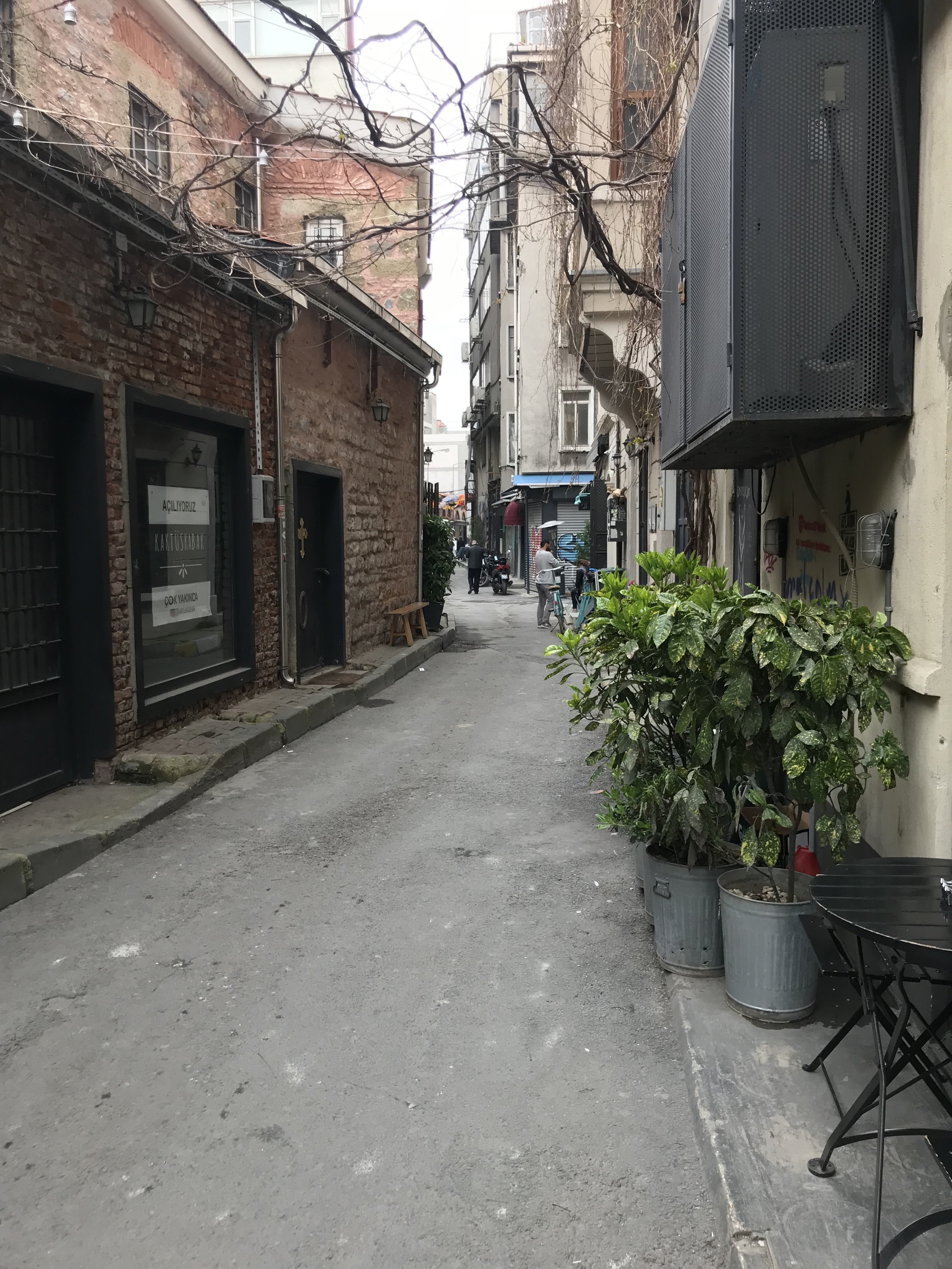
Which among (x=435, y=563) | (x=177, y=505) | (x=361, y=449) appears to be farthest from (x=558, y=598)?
(x=177, y=505)

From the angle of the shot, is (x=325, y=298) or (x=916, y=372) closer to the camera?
(x=916, y=372)

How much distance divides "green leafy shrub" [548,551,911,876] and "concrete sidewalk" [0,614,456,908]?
3102 millimetres

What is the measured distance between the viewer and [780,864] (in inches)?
166

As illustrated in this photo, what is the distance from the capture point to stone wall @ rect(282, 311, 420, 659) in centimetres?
1045

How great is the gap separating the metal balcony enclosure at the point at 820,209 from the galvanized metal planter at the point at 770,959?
185 centimetres

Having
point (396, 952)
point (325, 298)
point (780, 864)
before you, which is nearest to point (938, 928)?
point (780, 864)

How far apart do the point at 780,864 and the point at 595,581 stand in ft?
44.0

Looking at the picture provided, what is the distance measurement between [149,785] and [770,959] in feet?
15.4

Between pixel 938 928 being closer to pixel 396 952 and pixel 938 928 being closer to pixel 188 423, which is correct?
pixel 396 952

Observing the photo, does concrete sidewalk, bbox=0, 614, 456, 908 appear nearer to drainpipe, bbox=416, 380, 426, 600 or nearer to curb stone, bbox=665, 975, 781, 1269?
curb stone, bbox=665, 975, 781, 1269

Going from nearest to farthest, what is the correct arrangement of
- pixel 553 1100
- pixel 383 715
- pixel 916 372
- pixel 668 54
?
pixel 553 1100 < pixel 916 372 < pixel 668 54 < pixel 383 715

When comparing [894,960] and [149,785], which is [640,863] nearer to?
[894,960]

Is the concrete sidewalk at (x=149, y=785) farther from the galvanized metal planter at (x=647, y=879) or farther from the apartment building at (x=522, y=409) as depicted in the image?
the apartment building at (x=522, y=409)

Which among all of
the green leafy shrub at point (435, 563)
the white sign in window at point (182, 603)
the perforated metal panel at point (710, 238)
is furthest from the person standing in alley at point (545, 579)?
the perforated metal panel at point (710, 238)
